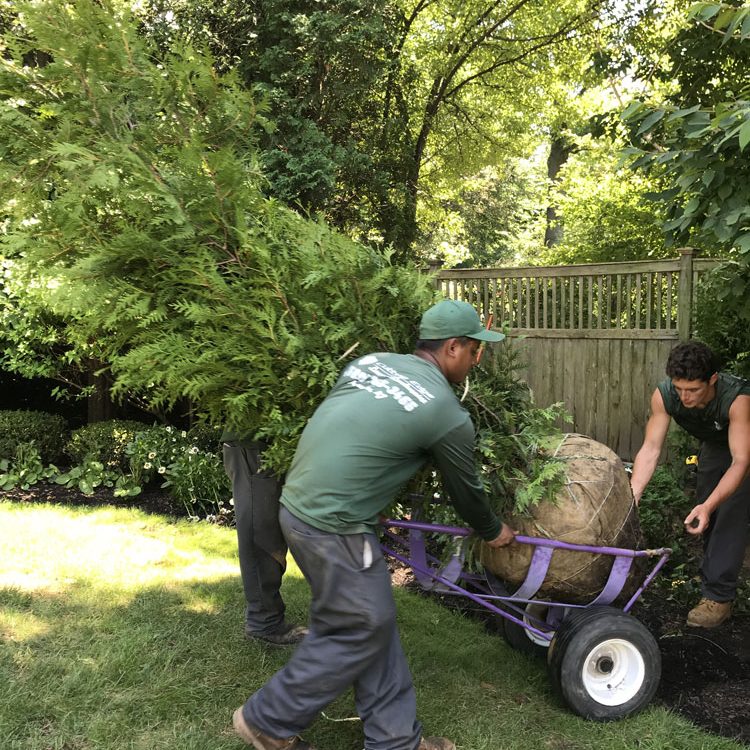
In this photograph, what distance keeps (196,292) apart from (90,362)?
5591 mm

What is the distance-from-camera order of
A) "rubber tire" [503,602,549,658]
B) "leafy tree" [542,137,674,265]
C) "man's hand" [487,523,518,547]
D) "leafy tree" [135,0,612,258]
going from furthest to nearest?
"leafy tree" [542,137,674,265] → "leafy tree" [135,0,612,258] → "rubber tire" [503,602,549,658] → "man's hand" [487,523,518,547]

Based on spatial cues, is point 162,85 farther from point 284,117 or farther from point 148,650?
point 284,117

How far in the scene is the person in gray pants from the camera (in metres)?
3.84

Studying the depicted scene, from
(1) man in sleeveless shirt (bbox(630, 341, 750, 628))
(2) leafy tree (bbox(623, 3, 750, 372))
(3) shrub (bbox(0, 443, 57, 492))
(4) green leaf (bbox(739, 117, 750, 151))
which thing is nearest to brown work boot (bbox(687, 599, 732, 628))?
(1) man in sleeveless shirt (bbox(630, 341, 750, 628))

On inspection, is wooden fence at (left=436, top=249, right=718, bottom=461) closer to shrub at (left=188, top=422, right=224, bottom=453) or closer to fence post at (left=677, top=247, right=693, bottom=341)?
fence post at (left=677, top=247, right=693, bottom=341)

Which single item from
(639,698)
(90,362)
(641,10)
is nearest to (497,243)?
(641,10)

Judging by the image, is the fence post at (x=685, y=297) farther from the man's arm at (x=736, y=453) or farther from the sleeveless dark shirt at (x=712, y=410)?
the man's arm at (x=736, y=453)

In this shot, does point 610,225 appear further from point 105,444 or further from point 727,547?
point 105,444

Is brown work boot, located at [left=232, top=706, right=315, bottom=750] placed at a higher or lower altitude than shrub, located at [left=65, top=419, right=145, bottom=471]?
lower

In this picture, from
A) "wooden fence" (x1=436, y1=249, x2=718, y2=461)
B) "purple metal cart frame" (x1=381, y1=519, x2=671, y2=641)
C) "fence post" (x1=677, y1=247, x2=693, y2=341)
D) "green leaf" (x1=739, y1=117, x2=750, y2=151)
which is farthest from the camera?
"wooden fence" (x1=436, y1=249, x2=718, y2=461)

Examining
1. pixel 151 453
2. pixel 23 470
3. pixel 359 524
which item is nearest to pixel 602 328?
pixel 151 453

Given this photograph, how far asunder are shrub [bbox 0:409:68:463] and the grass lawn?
2511 millimetres

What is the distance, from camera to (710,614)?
4.47 metres

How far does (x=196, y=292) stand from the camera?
10.4ft
